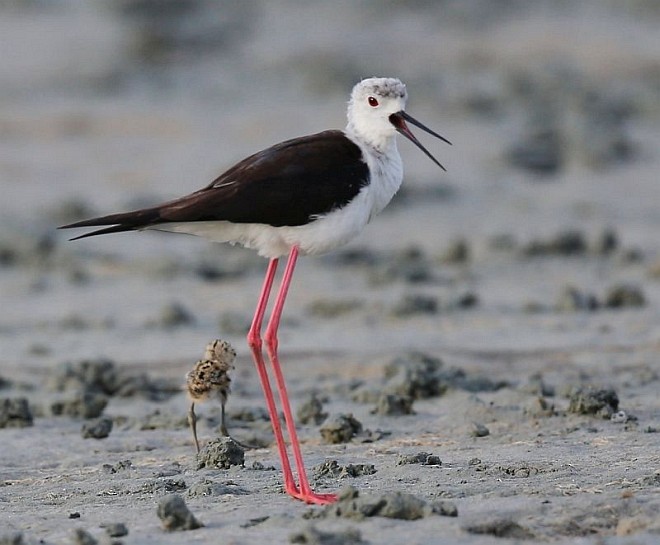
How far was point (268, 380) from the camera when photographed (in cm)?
623

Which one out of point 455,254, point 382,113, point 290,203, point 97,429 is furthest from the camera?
point 455,254

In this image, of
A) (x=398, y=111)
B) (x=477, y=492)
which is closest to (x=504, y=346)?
(x=398, y=111)

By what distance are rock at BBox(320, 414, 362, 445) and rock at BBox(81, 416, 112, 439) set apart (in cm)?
113

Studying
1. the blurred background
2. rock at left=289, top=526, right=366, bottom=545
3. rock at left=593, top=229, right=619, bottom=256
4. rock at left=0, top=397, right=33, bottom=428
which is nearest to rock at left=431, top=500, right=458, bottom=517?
rock at left=289, top=526, right=366, bottom=545

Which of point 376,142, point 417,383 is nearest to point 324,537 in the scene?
point 376,142

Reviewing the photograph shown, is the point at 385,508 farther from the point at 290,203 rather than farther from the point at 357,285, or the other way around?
the point at 357,285

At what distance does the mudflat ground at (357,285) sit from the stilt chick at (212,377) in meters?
0.31

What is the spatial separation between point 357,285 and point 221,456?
5555 mm

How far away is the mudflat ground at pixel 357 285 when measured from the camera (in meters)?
5.64

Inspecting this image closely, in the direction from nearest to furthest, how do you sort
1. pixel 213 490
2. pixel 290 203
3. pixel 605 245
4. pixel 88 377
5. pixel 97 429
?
pixel 213 490, pixel 290 203, pixel 97 429, pixel 88 377, pixel 605 245

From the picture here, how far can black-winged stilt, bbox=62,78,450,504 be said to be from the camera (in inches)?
233

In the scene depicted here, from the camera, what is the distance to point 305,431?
24.3ft

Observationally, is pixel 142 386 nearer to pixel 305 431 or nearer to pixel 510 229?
pixel 305 431

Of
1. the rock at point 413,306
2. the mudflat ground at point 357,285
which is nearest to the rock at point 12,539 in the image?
the mudflat ground at point 357,285
